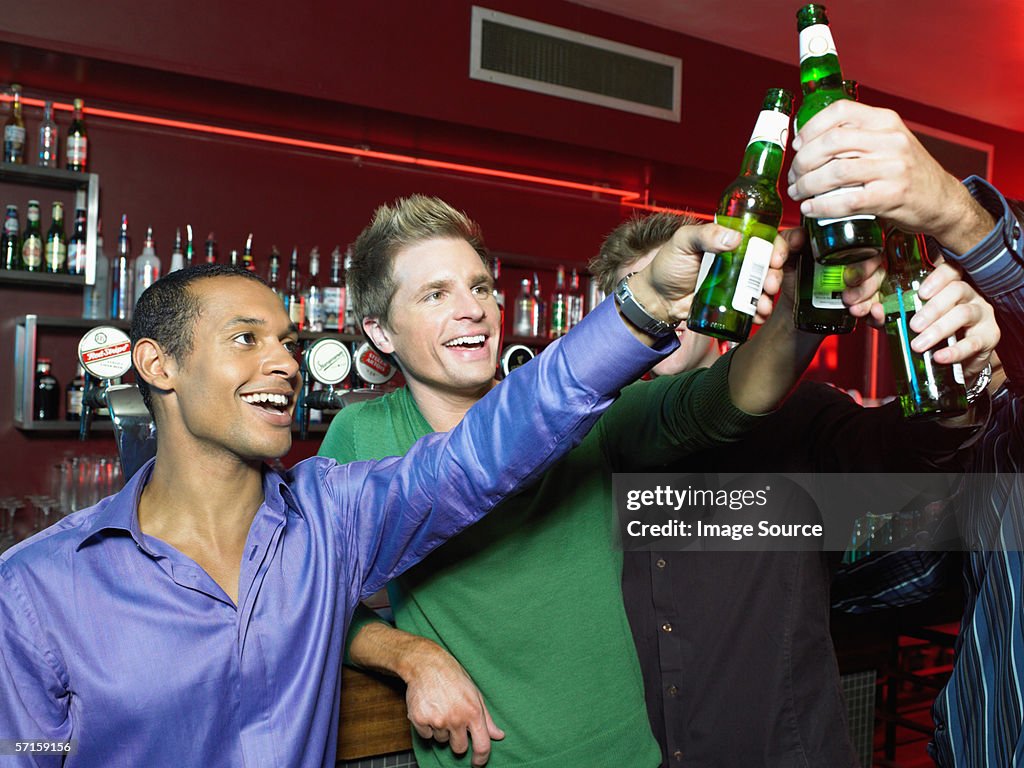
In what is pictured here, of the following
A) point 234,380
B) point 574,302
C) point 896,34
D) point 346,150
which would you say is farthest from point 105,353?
point 896,34

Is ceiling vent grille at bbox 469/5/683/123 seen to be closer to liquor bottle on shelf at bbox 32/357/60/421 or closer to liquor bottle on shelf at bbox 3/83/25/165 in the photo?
liquor bottle on shelf at bbox 3/83/25/165

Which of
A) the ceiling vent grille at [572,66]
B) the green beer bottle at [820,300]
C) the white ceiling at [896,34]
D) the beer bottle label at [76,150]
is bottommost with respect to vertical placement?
the green beer bottle at [820,300]

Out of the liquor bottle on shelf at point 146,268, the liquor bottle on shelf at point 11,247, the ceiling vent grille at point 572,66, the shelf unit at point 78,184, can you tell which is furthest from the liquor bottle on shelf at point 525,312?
the liquor bottle on shelf at point 11,247

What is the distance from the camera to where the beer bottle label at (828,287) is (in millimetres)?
1083

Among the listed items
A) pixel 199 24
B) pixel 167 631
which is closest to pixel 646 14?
pixel 199 24

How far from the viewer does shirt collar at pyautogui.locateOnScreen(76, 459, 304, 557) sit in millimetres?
1164

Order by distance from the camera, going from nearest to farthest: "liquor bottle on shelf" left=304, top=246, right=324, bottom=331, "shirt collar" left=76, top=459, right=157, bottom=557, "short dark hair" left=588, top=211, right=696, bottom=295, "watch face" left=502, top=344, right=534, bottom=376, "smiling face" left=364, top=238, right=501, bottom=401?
1. "shirt collar" left=76, top=459, right=157, bottom=557
2. "smiling face" left=364, top=238, right=501, bottom=401
3. "short dark hair" left=588, top=211, right=696, bottom=295
4. "watch face" left=502, top=344, right=534, bottom=376
5. "liquor bottle on shelf" left=304, top=246, right=324, bottom=331

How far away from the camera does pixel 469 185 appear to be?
463 cm

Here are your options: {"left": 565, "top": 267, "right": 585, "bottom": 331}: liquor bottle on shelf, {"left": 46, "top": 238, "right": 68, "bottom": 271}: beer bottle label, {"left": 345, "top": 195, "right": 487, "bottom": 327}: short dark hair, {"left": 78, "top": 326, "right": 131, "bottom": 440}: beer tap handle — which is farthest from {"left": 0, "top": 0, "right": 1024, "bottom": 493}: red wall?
{"left": 345, "top": 195, "right": 487, "bottom": 327}: short dark hair

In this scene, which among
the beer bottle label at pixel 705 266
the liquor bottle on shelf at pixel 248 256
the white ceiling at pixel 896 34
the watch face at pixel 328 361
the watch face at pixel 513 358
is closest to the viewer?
the beer bottle label at pixel 705 266

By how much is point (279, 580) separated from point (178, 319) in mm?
416

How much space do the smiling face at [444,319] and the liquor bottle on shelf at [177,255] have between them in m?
2.30

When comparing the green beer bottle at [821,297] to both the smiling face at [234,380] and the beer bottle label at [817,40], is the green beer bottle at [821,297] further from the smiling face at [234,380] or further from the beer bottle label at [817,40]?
the smiling face at [234,380]

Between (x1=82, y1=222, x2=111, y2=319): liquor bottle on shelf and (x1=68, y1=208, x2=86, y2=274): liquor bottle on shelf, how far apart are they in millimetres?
99
